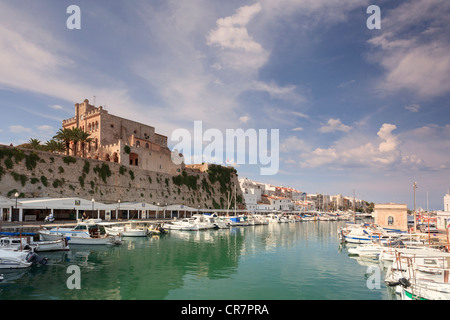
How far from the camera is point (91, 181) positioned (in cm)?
4028

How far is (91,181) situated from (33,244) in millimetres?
20906

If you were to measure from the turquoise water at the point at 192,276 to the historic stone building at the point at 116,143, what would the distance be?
1063 inches

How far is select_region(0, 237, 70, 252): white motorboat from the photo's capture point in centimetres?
1778

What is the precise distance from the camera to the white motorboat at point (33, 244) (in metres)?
17.8

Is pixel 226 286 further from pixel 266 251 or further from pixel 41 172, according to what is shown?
pixel 41 172

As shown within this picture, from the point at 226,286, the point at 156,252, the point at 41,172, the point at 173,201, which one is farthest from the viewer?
the point at 173,201

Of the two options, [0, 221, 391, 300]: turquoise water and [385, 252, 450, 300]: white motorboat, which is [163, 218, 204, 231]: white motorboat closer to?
[0, 221, 391, 300]: turquoise water

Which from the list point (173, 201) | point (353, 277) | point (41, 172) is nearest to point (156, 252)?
point (353, 277)

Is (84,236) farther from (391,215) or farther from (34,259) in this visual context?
(391,215)

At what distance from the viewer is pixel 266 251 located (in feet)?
81.9

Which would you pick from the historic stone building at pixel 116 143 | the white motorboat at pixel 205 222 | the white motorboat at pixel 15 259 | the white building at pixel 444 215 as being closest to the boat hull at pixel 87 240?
the white motorboat at pixel 15 259
